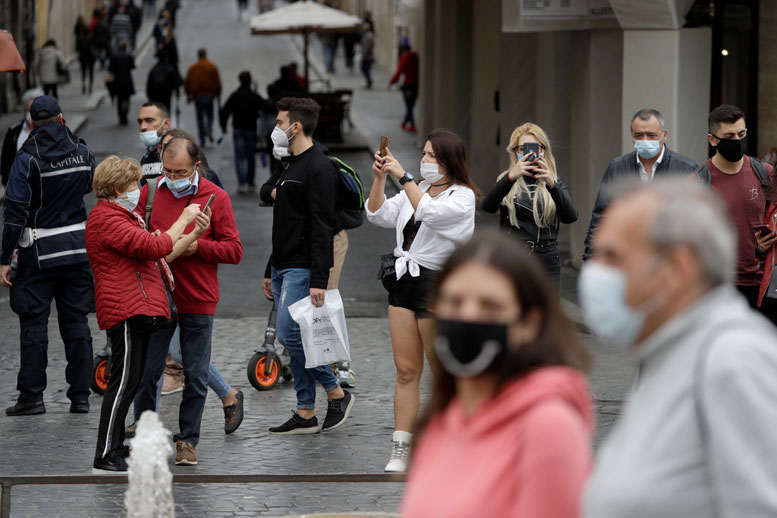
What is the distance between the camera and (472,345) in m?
2.71

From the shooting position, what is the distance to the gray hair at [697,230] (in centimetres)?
251

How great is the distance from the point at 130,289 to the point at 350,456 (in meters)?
1.57

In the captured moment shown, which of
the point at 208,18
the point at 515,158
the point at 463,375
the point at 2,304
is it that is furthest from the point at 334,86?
the point at 463,375

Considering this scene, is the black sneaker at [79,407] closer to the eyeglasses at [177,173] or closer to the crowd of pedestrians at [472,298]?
the crowd of pedestrians at [472,298]

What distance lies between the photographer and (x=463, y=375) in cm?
280

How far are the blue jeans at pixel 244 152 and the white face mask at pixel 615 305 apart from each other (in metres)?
18.4

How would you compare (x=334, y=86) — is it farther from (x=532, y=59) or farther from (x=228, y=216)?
(x=228, y=216)

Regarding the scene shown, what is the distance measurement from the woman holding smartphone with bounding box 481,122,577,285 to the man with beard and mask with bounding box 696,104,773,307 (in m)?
0.87

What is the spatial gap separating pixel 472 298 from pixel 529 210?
517 centimetres

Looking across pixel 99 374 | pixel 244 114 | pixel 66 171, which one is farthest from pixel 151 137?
pixel 244 114

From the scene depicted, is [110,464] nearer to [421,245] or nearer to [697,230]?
[421,245]

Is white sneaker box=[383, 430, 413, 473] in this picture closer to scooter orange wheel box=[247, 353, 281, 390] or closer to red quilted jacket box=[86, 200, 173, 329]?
red quilted jacket box=[86, 200, 173, 329]

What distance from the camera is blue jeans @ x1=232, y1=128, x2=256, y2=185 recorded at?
20.8 metres

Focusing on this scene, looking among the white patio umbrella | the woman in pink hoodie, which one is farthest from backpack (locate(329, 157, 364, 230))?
the white patio umbrella
